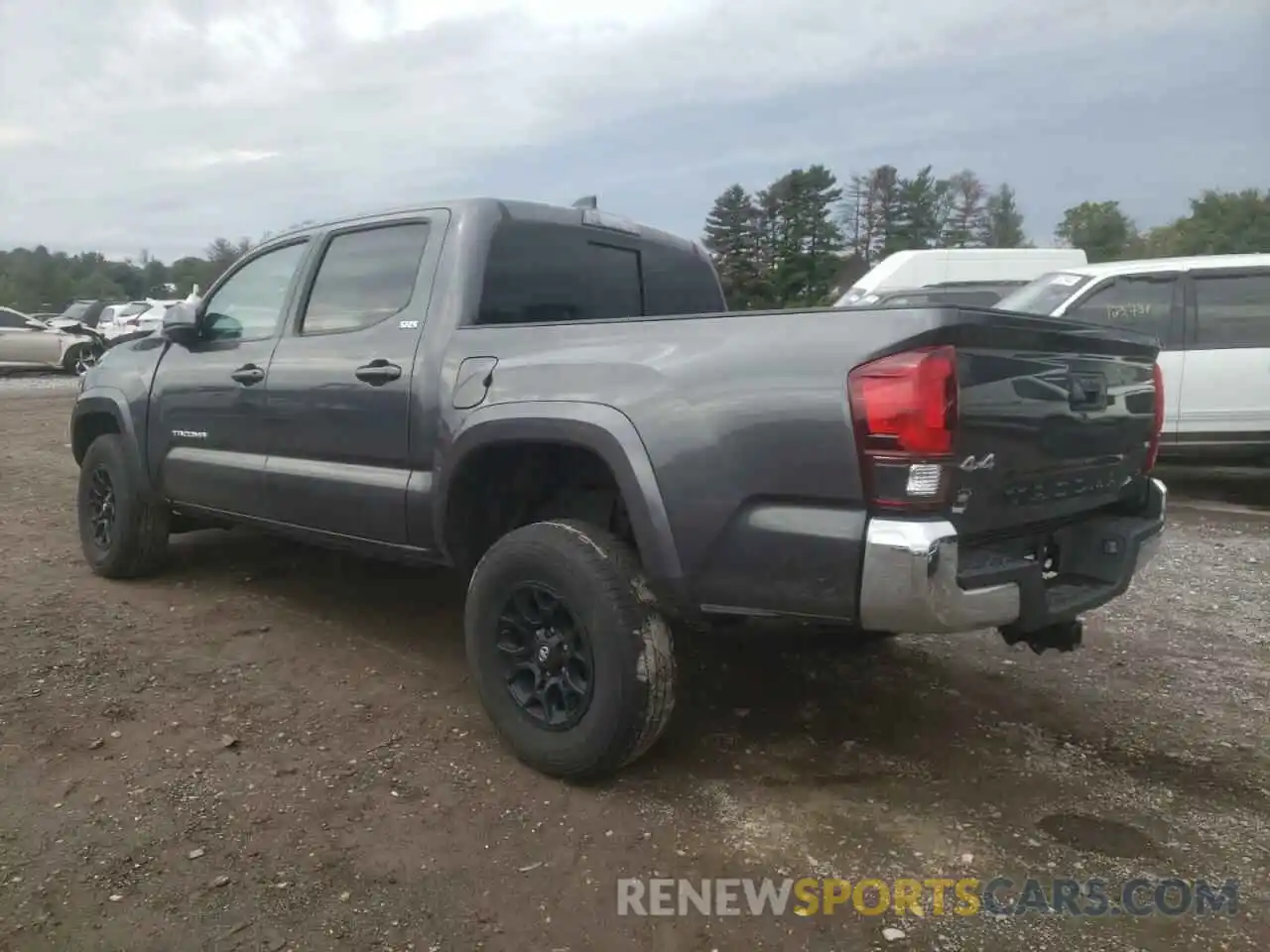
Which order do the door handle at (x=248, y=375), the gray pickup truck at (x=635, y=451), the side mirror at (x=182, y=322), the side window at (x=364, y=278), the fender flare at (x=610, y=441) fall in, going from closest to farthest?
1. the gray pickup truck at (x=635, y=451)
2. the fender flare at (x=610, y=441)
3. the side window at (x=364, y=278)
4. the door handle at (x=248, y=375)
5. the side mirror at (x=182, y=322)

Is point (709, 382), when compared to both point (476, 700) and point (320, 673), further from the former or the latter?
point (320, 673)

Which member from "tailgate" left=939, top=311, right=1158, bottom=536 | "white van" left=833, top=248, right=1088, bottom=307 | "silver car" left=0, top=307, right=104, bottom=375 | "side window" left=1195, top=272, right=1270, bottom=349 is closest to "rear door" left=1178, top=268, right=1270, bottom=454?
"side window" left=1195, top=272, right=1270, bottom=349

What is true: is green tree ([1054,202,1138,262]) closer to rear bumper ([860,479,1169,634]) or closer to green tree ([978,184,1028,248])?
green tree ([978,184,1028,248])

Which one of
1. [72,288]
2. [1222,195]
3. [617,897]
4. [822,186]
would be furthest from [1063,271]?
[72,288]

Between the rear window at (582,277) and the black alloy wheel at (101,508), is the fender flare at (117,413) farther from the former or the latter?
the rear window at (582,277)

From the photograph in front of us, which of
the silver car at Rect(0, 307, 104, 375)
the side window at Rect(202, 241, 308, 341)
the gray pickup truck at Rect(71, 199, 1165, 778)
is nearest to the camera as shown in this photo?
the gray pickup truck at Rect(71, 199, 1165, 778)

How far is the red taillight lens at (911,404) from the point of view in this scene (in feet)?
8.30

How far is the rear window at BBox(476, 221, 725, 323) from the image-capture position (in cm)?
381

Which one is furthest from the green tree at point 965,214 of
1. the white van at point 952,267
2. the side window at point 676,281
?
the side window at point 676,281

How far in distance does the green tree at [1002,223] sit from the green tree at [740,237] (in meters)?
11.7

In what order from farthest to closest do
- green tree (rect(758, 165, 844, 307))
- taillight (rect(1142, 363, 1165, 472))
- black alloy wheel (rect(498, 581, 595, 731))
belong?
green tree (rect(758, 165, 844, 307)) < taillight (rect(1142, 363, 1165, 472)) < black alloy wheel (rect(498, 581, 595, 731))

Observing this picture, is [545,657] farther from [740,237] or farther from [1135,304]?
[740,237]

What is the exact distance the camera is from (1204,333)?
25.6 feet

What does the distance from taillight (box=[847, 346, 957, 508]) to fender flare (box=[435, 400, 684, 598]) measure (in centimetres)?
64
